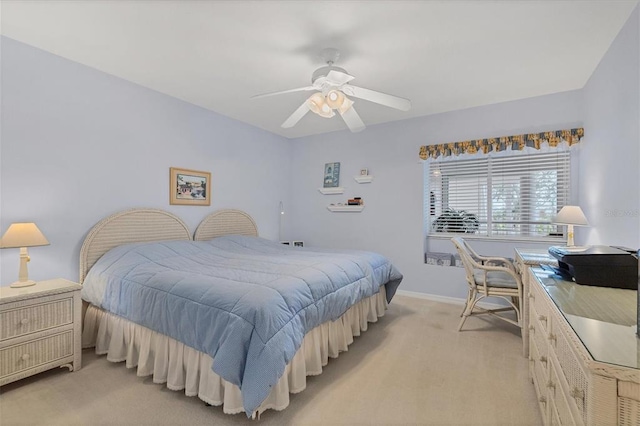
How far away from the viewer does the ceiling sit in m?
1.99

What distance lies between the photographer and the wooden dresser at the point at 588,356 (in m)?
0.73

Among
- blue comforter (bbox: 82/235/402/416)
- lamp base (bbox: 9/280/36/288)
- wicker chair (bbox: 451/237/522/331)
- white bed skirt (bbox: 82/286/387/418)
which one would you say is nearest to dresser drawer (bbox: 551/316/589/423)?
blue comforter (bbox: 82/235/402/416)

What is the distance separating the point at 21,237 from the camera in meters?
2.14

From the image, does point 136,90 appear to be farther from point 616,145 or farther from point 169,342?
point 616,145

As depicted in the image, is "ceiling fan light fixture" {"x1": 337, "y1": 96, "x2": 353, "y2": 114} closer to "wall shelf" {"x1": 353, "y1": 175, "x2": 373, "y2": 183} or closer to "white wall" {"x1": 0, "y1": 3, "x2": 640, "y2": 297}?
"white wall" {"x1": 0, "y1": 3, "x2": 640, "y2": 297}

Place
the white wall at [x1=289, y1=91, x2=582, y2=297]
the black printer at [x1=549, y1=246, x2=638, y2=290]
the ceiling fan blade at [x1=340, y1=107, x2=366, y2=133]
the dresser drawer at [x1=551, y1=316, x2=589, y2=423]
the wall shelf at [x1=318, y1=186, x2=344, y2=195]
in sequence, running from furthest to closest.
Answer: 1. the wall shelf at [x1=318, y1=186, x2=344, y2=195]
2. the white wall at [x1=289, y1=91, x2=582, y2=297]
3. the ceiling fan blade at [x1=340, y1=107, x2=366, y2=133]
4. the black printer at [x1=549, y1=246, x2=638, y2=290]
5. the dresser drawer at [x1=551, y1=316, x2=589, y2=423]

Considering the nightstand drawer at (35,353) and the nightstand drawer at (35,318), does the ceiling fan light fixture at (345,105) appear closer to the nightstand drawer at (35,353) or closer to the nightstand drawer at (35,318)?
the nightstand drawer at (35,318)

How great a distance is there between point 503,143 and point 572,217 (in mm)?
1302

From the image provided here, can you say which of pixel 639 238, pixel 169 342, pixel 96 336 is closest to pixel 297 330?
pixel 169 342

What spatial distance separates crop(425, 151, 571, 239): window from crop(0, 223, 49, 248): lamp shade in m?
4.07

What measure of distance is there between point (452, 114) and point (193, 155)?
3.33 m

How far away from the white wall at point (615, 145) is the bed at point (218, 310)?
188 cm

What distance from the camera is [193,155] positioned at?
3.72m

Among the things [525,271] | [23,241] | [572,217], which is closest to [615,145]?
[572,217]
